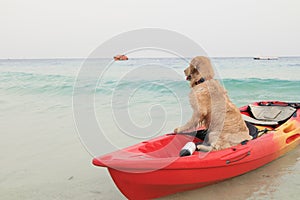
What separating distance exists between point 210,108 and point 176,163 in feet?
2.31

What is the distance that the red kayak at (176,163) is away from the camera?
262cm

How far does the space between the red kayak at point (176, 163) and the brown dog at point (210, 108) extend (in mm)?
160

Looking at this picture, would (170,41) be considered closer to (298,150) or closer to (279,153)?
(279,153)

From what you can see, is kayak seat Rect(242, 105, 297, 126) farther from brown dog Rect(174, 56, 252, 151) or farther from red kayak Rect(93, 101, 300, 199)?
brown dog Rect(174, 56, 252, 151)

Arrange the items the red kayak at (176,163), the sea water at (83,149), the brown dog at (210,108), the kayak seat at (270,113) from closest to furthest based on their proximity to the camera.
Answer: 1. the red kayak at (176,163)
2. the brown dog at (210,108)
3. the sea water at (83,149)
4. the kayak seat at (270,113)

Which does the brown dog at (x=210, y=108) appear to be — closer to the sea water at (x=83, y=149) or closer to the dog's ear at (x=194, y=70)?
the dog's ear at (x=194, y=70)

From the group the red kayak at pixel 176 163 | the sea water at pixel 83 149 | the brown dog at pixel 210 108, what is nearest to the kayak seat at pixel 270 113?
the sea water at pixel 83 149

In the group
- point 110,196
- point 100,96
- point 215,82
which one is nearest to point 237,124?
point 215,82

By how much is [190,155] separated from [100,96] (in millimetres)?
8262

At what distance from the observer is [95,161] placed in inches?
102

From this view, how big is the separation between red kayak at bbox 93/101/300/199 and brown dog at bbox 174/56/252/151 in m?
0.16

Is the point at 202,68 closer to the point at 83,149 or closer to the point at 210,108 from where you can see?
the point at 210,108

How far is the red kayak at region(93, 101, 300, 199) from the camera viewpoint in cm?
262

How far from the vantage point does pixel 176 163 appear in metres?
2.68
